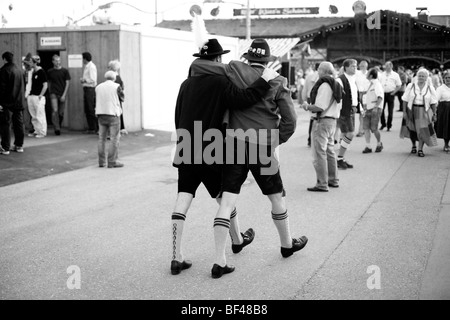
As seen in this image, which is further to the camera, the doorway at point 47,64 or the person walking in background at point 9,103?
the doorway at point 47,64

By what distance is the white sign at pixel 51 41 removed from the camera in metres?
16.5

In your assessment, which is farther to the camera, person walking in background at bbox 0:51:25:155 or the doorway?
the doorway

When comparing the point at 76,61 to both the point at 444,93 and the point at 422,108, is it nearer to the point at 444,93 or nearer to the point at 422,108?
the point at 422,108

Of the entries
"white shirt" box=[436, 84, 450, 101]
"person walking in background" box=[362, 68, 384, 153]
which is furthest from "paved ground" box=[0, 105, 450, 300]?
"white shirt" box=[436, 84, 450, 101]

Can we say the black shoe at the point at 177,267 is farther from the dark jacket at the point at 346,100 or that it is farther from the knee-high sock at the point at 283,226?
the dark jacket at the point at 346,100

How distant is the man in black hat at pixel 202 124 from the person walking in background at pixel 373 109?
28.1 ft

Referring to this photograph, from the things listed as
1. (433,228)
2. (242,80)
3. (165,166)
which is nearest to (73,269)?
(242,80)

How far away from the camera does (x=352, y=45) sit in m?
36.8

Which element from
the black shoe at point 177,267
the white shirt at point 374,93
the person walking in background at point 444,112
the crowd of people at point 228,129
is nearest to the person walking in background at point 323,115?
the crowd of people at point 228,129

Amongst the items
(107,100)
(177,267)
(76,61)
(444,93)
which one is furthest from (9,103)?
(444,93)

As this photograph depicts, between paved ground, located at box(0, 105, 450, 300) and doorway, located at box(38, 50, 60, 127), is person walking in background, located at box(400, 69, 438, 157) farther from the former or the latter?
doorway, located at box(38, 50, 60, 127)

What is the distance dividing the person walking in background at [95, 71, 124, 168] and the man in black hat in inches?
237

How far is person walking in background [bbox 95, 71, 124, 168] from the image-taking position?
11.1 m

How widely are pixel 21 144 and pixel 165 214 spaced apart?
5.79 m
